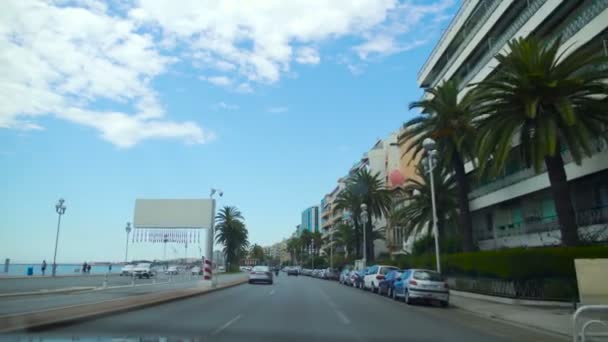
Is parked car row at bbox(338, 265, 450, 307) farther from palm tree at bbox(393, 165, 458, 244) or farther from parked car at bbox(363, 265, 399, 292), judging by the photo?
palm tree at bbox(393, 165, 458, 244)

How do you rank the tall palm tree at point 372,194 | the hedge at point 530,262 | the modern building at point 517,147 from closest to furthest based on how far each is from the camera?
the hedge at point 530,262 → the modern building at point 517,147 → the tall palm tree at point 372,194

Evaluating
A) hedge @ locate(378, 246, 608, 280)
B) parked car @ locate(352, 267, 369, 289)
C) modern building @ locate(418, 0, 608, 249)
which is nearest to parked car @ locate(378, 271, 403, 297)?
hedge @ locate(378, 246, 608, 280)

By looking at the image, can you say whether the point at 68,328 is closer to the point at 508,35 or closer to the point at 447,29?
the point at 508,35

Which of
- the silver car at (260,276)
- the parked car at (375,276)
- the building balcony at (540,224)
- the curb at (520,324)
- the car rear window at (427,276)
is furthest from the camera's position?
the silver car at (260,276)

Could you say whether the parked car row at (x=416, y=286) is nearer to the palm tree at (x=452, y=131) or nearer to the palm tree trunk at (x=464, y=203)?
the palm tree trunk at (x=464, y=203)

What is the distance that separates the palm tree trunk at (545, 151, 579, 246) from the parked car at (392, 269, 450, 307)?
5941 mm

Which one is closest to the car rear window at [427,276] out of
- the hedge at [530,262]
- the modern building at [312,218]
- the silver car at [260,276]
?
the hedge at [530,262]

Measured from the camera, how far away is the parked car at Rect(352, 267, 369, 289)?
4012cm

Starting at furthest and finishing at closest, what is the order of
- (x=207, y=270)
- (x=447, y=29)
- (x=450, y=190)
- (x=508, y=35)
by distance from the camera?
1. (x=447, y=29)
2. (x=450, y=190)
3. (x=508, y=35)
4. (x=207, y=270)

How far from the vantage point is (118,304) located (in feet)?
55.6

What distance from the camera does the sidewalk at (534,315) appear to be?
1452cm

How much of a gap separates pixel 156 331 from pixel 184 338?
56.2 inches

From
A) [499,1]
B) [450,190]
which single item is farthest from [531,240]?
[499,1]

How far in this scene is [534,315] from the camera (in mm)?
17891
